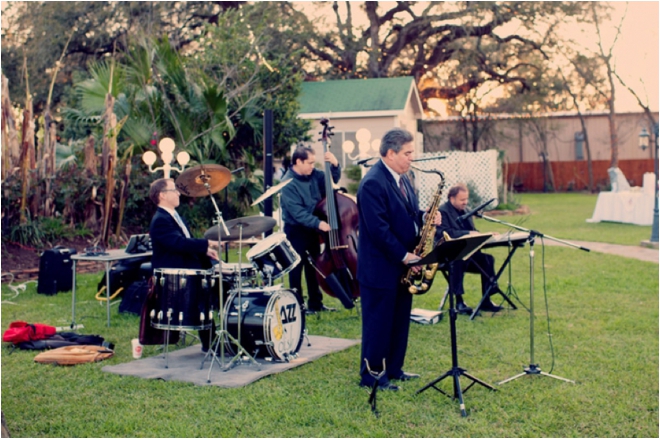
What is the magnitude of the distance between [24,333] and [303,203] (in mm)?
3199

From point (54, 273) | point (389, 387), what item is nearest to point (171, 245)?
point (389, 387)

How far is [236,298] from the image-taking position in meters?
6.58

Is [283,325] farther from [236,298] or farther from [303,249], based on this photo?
[303,249]

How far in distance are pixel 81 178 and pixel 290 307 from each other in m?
8.13

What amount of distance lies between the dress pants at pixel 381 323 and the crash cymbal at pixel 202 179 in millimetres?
1748

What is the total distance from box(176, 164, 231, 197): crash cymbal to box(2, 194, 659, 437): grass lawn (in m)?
1.71

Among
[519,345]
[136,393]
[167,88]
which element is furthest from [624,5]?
[136,393]

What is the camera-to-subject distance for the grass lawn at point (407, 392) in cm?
496

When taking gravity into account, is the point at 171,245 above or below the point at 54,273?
above

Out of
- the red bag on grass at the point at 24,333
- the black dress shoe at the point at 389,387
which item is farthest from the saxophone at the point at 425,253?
the red bag on grass at the point at 24,333

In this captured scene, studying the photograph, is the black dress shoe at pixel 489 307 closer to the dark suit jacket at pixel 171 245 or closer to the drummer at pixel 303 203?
the drummer at pixel 303 203

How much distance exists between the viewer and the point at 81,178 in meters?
13.5

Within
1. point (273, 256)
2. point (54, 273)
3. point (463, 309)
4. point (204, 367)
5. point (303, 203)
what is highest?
point (303, 203)

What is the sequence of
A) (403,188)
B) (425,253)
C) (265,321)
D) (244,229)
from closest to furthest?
(425,253)
(403,188)
(244,229)
(265,321)
